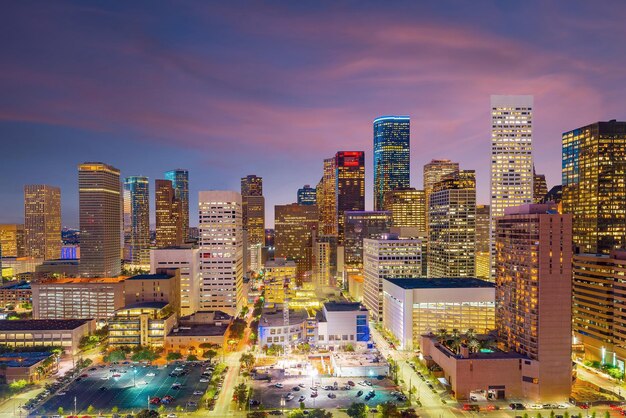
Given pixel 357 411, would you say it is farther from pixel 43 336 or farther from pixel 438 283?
pixel 43 336

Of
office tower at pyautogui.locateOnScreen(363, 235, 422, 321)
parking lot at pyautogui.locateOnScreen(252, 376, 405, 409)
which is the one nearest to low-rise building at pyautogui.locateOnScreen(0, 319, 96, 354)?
parking lot at pyautogui.locateOnScreen(252, 376, 405, 409)

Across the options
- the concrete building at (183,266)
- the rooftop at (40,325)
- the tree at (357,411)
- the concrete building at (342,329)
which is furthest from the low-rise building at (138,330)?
the tree at (357,411)

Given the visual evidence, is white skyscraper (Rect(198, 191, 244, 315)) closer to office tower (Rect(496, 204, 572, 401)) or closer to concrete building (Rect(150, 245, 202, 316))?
concrete building (Rect(150, 245, 202, 316))

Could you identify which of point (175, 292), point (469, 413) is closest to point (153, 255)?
point (175, 292)

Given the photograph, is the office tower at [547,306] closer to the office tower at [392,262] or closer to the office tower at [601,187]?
the office tower at [392,262]

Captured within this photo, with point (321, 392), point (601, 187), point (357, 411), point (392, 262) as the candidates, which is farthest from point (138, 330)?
point (601, 187)

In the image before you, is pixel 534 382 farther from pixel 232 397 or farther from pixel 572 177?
pixel 572 177
